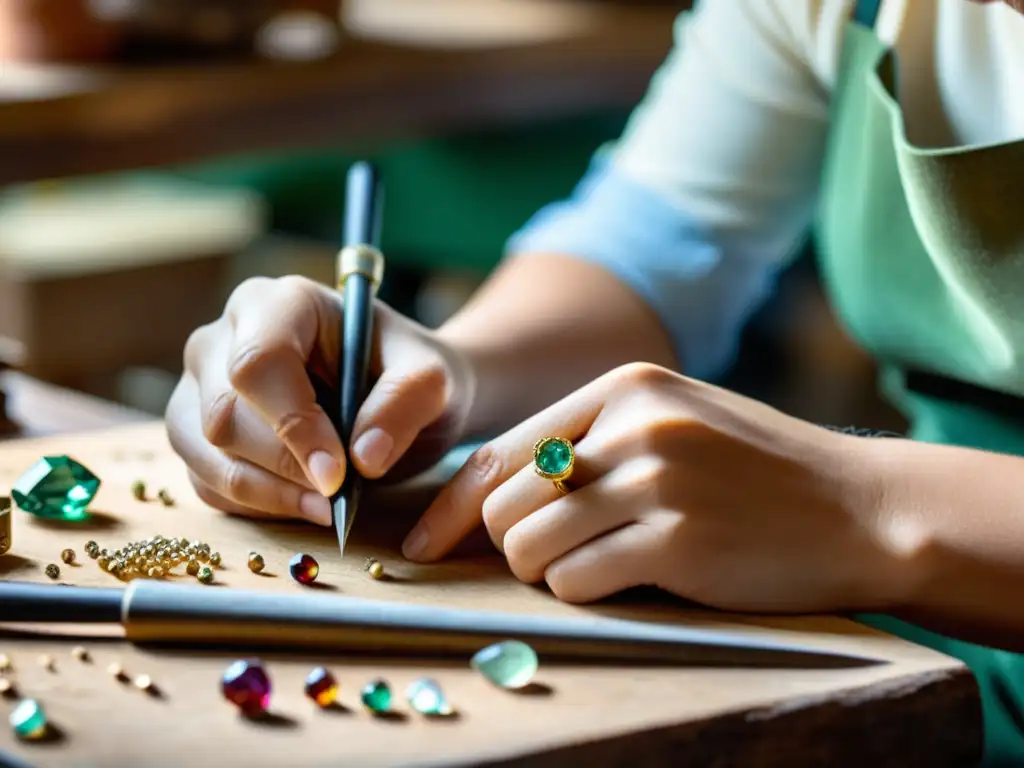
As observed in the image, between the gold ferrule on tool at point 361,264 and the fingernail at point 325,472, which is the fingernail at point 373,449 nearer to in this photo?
the fingernail at point 325,472

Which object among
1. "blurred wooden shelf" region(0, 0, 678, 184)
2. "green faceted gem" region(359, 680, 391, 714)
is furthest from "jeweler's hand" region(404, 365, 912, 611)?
"blurred wooden shelf" region(0, 0, 678, 184)

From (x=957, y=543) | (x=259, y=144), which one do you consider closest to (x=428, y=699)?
(x=957, y=543)

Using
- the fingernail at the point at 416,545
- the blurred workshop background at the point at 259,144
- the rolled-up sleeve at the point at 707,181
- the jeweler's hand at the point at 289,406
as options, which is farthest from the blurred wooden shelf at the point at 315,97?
the fingernail at the point at 416,545

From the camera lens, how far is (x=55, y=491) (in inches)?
23.8

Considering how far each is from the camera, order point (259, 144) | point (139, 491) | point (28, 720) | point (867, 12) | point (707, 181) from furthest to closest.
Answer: point (259, 144), point (707, 181), point (867, 12), point (139, 491), point (28, 720)

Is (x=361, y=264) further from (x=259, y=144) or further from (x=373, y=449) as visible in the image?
(x=259, y=144)

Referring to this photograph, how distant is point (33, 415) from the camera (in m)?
0.80

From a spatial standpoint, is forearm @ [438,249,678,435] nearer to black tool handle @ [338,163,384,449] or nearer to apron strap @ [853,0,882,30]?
black tool handle @ [338,163,384,449]

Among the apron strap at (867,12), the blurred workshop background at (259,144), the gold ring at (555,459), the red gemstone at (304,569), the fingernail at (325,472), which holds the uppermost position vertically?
the apron strap at (867,12)

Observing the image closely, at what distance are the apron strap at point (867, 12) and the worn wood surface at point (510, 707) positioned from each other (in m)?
0.39

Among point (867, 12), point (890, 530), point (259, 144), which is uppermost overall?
point (867, 12)

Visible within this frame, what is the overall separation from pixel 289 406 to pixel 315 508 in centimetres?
4

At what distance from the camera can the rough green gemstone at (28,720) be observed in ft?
1.36

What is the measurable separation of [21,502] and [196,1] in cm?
109
